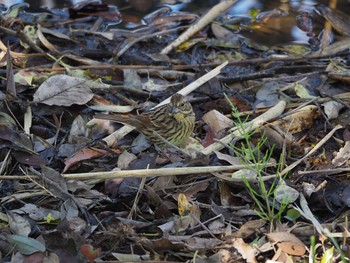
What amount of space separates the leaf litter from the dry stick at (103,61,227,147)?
13mm

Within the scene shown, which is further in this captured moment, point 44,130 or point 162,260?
point 44,130

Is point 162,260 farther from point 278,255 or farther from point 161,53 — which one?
point 161,53

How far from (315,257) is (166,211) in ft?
3.10

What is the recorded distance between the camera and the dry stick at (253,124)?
5.05 m

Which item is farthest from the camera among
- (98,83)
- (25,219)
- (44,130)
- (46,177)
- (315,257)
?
(98,83)

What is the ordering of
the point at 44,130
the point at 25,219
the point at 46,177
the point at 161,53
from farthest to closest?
the point at 161,53, the point at 44,130, the point at 46,177, the point at 25,219

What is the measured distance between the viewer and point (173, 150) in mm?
5352

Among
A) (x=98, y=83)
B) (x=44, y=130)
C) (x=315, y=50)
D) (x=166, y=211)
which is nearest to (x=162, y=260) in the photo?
(x=166, y=211)

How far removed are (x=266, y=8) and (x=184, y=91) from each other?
2564 mm

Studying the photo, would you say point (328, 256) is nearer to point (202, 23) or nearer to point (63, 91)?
point (63, 91)

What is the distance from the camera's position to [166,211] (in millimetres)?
4398

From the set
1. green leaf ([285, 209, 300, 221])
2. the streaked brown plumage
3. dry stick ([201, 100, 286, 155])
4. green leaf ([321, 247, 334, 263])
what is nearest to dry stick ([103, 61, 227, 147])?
the streaked brown plumage

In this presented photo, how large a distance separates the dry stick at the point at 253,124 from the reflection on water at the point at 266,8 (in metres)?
1.89

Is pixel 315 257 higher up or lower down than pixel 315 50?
higher up
